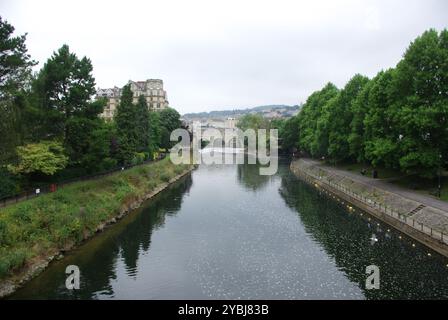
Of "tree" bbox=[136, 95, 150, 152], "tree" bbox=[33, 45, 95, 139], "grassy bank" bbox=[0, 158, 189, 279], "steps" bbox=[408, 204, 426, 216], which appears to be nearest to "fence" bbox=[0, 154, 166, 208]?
"grassy bank" bbox=[0, 158, 189, 279]

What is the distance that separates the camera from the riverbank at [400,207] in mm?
33375

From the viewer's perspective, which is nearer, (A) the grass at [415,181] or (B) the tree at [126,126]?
(A) the grass at [415,181]

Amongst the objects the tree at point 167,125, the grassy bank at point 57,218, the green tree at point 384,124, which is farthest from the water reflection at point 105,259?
the tree at point 167,125

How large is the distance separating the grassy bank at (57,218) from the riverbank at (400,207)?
28.3 m

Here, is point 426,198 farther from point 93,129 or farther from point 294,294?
point 93,129

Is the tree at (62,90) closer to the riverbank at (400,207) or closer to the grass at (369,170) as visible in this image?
the riverbank at (400,207)

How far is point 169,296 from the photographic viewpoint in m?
25.3

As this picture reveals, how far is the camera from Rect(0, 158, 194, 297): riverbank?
27141 millimetres

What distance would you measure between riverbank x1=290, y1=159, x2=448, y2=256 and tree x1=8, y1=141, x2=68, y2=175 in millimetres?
34008

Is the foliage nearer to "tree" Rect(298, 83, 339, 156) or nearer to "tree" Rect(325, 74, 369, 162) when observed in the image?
"tree" Rect(325, 74, 369, 162)

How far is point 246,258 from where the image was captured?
106 feet
